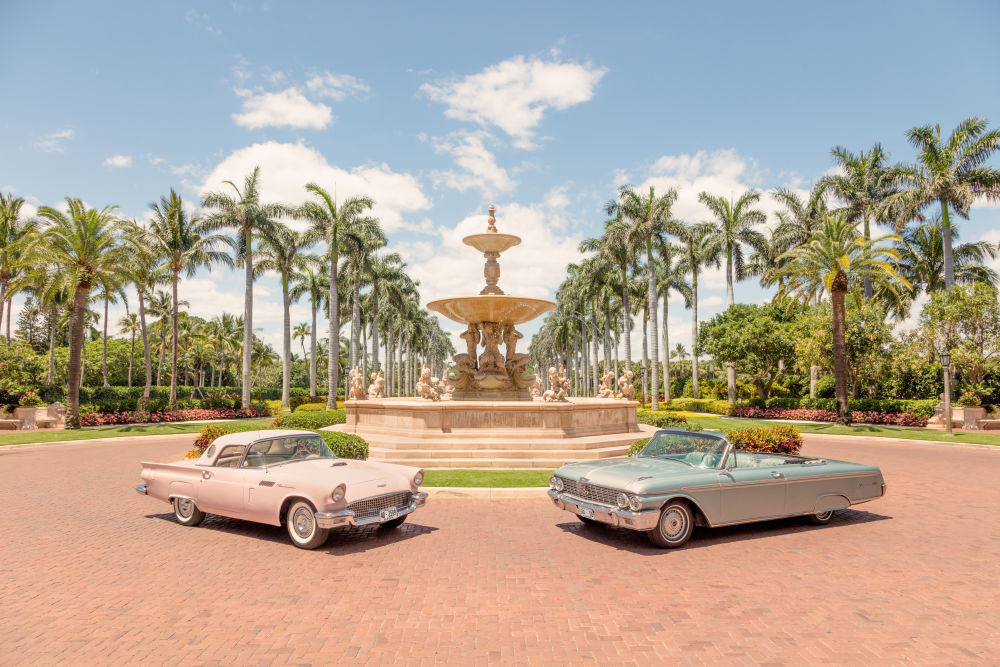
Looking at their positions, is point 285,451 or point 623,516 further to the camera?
point 285,451

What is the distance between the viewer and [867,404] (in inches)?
→ 1171

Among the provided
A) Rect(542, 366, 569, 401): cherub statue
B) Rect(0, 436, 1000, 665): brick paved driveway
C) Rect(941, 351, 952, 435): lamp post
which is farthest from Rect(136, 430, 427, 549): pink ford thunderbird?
Rect(941, 351, 952, 435): lamp post

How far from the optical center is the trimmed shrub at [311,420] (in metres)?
17.3

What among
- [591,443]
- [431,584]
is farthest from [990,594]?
[591,443]

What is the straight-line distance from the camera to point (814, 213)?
4041cm

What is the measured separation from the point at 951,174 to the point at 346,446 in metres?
37.1

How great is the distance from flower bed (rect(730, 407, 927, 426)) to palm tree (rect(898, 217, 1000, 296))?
68.1ft

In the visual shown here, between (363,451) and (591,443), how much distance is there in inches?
254

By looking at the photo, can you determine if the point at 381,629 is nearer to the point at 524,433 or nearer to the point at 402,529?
the point at 402,529

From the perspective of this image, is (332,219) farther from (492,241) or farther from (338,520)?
(338,520)

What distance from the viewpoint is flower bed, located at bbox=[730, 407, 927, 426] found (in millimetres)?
27141

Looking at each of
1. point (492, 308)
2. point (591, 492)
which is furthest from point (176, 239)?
point (591, 492)

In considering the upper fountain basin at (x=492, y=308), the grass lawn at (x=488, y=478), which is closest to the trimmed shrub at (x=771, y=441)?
the grass lawn at (x=488, y=478)

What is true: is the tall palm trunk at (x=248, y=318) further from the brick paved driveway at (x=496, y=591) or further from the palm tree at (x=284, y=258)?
the brick paved driveway at (x=496, y=591)
